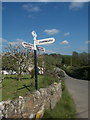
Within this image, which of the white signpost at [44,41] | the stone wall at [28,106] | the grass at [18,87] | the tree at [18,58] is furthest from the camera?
the tree at [18,58]

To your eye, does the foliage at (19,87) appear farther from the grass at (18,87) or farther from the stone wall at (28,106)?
the stone wall at (28,106)

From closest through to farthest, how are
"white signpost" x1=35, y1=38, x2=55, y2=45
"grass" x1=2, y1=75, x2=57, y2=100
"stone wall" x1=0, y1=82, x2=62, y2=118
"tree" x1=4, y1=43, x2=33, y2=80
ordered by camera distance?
"stone wall" x1=0, y1=82, x2=62, y2=118 < "white signpost" x1=35, y1=38, x2=55, y2=45 < "grass" x1=2, y1=75, x2=57, y2=100 < "tree" x1=4, y1=43, x2=33, y2=80

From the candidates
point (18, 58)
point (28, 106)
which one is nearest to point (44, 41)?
point (28, 106)

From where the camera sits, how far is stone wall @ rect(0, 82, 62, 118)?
445cm

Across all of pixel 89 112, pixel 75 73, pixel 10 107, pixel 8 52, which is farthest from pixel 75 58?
pixel 10 107

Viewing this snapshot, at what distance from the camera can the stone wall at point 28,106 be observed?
445 centimetres

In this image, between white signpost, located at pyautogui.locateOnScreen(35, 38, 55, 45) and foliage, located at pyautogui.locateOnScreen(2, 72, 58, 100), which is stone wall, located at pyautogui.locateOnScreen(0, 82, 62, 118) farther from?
white signpost, located at pyautogui.locateOnScreen(35, 38, 55, 45)

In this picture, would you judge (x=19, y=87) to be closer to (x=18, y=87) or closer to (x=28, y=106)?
(x=18, y=87)

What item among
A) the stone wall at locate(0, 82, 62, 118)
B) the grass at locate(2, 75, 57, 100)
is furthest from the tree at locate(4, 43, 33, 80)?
the stone wall at locate(0, 82, 62, 118)

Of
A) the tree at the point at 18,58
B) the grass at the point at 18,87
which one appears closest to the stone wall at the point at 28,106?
the grass at the point at 18,87

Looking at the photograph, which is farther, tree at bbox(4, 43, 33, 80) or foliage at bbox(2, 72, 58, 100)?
tree at bbox(4, 43, 33, 80)

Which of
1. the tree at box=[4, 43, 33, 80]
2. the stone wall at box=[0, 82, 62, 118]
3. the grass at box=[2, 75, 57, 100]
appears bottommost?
the stone wall at box=[0, 82, 62, 118]

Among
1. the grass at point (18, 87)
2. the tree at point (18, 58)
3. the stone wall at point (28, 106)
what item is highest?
the tree at point (18, 58)

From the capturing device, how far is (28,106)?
5031 mm
